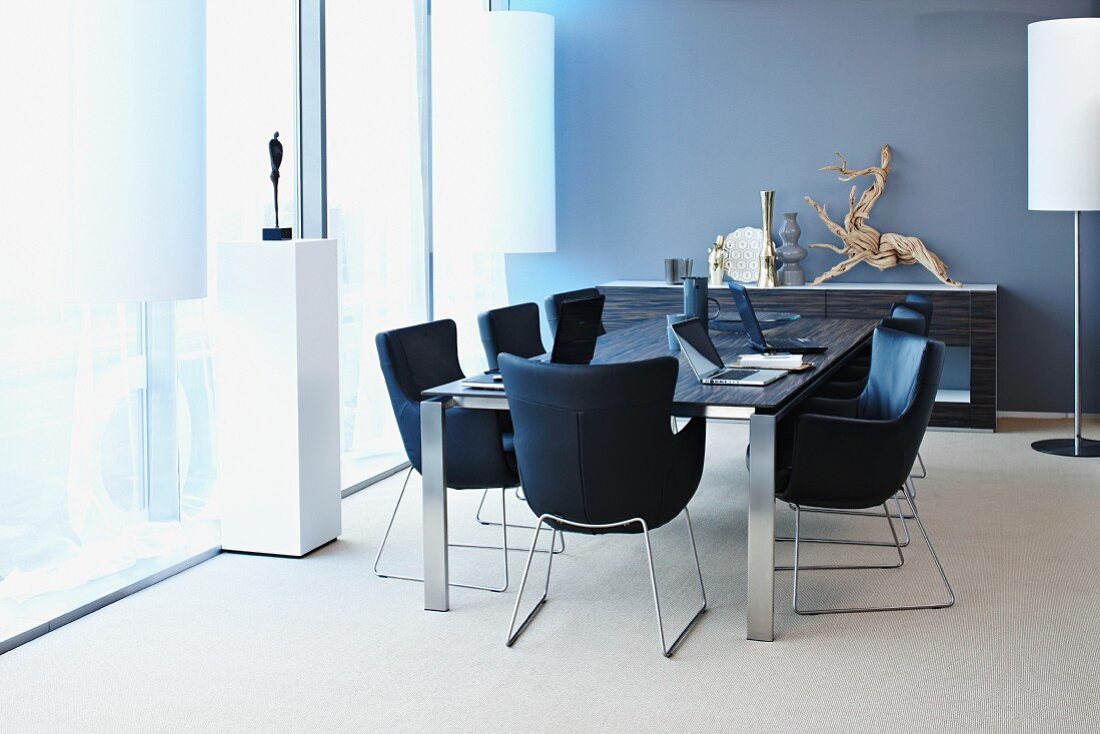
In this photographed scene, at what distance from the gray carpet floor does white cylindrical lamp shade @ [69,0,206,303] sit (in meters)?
1.17

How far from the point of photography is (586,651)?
12.3ft

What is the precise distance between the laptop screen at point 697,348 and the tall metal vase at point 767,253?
144 inches

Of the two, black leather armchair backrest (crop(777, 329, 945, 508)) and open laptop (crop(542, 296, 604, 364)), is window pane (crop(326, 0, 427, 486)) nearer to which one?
open laptop (crop(542, 296, 604, 364))

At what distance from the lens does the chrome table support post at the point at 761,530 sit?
146 inches

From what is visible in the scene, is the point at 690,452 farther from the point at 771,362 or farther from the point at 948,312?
the point at 948,312

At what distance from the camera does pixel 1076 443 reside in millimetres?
6859

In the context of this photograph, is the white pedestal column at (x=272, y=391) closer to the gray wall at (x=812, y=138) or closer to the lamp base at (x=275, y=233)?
the lamp base at (x=275, y=233)

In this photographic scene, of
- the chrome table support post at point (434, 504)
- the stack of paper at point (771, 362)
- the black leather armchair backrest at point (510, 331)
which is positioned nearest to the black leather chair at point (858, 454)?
the stack of paper at point (771, 362)

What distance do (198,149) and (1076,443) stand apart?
528cm

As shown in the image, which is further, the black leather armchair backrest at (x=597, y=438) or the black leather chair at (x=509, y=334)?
the black leather chair at (x=509, y=334)

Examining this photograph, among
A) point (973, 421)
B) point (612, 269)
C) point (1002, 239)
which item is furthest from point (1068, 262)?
point (612, 269)

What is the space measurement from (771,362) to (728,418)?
2.97ft

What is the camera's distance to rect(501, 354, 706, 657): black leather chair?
3.50 metres

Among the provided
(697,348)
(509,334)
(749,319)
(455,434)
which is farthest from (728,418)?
(509,334)
